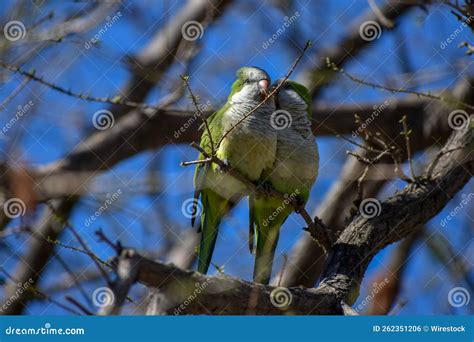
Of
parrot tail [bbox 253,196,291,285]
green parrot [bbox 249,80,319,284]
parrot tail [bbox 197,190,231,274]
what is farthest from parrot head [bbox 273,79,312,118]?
parrot tail [bbox 197,190,231,274]

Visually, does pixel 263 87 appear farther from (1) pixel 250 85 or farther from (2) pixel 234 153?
(2) pixel 234 153

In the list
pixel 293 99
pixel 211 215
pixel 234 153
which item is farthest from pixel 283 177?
pixel 293 99

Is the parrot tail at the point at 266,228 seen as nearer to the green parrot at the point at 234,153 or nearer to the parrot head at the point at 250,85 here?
the green parrot at the point at 234,153

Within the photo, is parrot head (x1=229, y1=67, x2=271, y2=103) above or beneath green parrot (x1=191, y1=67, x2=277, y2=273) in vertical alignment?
above

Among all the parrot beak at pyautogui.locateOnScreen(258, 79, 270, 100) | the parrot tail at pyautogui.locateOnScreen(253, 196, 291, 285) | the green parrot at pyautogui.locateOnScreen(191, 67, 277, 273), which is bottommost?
the parrot tail at pyautogui.locateOnScreen(253, 196, 291, 285)

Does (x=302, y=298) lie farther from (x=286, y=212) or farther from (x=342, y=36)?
(x=342, y=36)

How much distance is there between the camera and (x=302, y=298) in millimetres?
3955

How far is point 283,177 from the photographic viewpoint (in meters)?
5.45

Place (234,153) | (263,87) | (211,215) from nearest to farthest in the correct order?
(234,153), (211,215), (263,87)

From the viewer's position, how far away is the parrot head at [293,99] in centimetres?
580

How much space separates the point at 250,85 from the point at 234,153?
77 centimetres

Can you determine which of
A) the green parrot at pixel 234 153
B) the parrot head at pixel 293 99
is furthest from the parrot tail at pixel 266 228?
the parrot head at pixel 293 99

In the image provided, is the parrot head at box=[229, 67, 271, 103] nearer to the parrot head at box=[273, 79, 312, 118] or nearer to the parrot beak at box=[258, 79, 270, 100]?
the parrot beak at box=[258, 79, 270, 100]

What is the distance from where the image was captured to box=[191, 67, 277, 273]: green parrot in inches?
210
